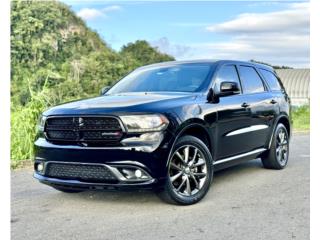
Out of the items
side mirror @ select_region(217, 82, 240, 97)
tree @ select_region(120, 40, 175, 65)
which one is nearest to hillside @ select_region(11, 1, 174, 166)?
tree @ select_region(120, 40, 175, 65)

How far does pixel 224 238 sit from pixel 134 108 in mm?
1778

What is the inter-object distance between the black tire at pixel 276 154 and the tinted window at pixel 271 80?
26.5 inches

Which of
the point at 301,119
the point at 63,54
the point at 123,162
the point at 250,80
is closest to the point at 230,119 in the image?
the point at 250,80

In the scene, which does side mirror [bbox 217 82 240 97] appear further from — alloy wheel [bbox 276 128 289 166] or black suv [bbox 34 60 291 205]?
alloy wheel [bbox 276 128 289 166]

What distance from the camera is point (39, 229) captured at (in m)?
4.80

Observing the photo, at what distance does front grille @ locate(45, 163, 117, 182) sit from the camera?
5.22 m

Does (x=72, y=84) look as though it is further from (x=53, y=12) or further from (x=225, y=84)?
(x=225, y=84)

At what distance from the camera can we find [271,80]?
8.30 metres

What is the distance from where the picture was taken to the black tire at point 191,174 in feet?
17.8

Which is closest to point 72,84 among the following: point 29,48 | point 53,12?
point 29,48

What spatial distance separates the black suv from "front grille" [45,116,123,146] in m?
0.01

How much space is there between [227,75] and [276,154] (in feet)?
6.22

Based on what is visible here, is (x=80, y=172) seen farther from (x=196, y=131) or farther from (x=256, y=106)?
(x=256, y=106)
